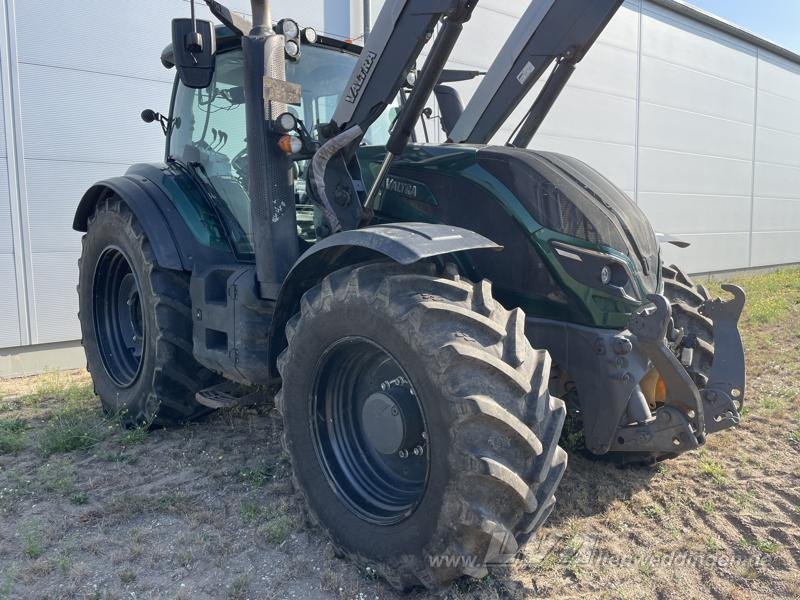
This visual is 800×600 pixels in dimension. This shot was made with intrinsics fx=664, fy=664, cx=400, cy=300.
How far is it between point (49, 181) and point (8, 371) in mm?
1868

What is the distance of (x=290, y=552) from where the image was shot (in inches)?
113

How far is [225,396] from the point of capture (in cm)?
395

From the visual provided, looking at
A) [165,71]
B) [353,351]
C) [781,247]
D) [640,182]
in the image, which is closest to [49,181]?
[165,71]

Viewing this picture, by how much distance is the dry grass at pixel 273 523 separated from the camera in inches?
103

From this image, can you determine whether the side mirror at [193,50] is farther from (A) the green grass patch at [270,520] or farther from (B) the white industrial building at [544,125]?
(B) the white industrial building at [544,125]

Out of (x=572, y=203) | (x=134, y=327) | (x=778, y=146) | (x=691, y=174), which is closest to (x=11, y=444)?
(x=134, y=327)

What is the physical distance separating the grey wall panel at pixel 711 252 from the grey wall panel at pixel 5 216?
35.0 ft

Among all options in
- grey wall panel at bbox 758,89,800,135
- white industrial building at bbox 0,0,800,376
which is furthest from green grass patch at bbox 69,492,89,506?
grey wall panel at bbox 758,89,800,135

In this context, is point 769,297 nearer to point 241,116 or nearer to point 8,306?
point 241,116

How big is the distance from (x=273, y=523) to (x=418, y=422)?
886 mm

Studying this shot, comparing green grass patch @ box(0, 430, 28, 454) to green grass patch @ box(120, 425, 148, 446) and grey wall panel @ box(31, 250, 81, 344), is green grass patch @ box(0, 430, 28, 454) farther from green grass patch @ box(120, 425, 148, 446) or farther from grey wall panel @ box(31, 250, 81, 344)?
grey wall panel @ box(31, 250, 81, 344)

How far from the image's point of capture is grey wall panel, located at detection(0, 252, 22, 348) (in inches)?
247

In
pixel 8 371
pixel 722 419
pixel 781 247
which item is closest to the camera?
pixel 722 419

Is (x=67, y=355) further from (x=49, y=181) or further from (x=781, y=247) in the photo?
(x=781, y=247)
